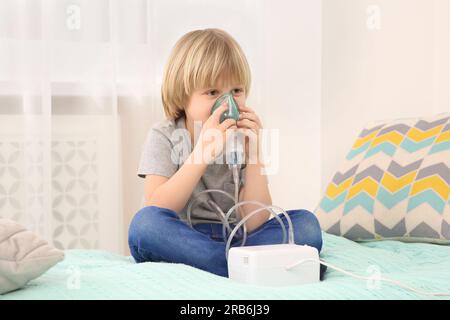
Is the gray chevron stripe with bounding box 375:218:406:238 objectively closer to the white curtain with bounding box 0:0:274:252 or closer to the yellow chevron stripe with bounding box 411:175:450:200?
the yellow chevron stripe with bounding box 411:175:450:200

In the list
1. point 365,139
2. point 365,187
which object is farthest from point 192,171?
point 365,139

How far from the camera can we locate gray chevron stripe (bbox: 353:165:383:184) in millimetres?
1488

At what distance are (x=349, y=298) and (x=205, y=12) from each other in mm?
1515

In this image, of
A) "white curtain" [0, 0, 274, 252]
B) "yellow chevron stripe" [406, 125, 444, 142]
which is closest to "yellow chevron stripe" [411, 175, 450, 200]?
"yellow chevron stripe" [406, 125, 444, 142]

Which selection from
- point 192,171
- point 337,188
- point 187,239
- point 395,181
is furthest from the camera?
point 337,188

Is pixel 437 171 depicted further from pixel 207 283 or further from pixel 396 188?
pixel 207 283

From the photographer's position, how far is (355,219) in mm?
1475

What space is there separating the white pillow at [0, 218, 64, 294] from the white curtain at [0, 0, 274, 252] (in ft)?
3.22

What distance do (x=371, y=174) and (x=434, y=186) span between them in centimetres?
17

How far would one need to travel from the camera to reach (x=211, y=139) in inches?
48.7

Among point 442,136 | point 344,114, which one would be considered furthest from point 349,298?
point 344,114

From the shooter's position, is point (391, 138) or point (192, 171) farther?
point (391, 138)

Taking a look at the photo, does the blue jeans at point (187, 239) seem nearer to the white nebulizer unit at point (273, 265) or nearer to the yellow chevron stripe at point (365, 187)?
the white nebulizer unit at point (273, 265)
